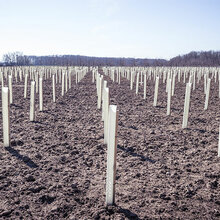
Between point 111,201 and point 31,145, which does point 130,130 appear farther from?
point 111,201

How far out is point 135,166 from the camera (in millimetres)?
3639

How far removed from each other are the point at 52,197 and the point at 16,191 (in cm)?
43

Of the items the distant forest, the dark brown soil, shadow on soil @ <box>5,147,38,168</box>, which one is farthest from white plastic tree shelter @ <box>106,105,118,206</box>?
the distant forest

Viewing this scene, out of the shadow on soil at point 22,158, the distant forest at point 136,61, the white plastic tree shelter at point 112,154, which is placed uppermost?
the distant forest at point 136,61

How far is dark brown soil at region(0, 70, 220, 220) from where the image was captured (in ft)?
8.23

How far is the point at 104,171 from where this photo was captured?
347 centimetres

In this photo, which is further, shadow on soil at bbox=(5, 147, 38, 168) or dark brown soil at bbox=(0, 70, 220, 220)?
shadow on soil at bbox=(5, 147, 38, 168)

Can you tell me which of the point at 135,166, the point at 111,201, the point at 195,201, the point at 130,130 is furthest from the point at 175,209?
the point at 130,130

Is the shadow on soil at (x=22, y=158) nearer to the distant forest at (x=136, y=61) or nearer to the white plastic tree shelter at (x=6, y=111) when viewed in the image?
the white plastic tree shelter at (x=6, y=111)

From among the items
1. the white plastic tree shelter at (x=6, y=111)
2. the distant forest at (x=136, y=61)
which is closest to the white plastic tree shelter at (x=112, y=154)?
the white plastic tree shelter at (x=6, y=111)

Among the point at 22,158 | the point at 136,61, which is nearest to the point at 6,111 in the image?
the point at 22,158

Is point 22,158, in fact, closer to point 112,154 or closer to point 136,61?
point 112,154

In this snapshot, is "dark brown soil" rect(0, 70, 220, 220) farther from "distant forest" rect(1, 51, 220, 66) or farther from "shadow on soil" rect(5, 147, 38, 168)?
"distant forest" rect(1, 51, 220, 66)

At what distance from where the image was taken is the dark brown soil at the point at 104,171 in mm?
2508
